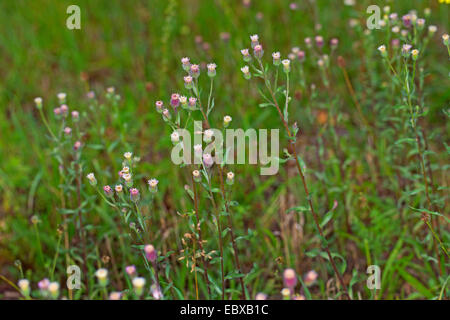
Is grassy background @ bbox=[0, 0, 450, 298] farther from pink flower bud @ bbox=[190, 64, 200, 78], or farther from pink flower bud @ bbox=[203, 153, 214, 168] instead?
pink flower bud @ bbox=[190, 64, 200, 78]

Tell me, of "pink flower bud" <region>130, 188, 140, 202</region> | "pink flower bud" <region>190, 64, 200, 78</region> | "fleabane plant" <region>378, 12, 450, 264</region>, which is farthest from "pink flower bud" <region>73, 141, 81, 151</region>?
"fleabane plant" <region>378, 12, 450, 264</region>

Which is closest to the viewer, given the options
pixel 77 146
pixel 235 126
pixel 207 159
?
pixel 207 159

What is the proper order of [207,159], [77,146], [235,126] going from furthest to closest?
[235,126]
[77,146]
[207,159]

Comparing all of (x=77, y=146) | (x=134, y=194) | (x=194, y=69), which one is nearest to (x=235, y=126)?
(x=77, y=146)

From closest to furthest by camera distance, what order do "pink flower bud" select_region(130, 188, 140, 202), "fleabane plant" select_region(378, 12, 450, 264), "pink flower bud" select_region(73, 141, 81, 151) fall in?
"pink flower bud" select_region(130, 188, 140, 202) → "fleabane plant" select_region(378, 12, 450, 264) → "pink flower bud" select_region(73, 141, 81, 151)

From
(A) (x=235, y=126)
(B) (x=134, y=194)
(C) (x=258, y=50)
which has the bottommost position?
(B) (x=134, y=194)

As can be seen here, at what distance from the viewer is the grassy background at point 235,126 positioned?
2650 millimetres

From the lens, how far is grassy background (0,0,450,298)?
265 centimetres

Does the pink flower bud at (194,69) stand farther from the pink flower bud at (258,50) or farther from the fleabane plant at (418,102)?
the fleabane plant at (418,102)

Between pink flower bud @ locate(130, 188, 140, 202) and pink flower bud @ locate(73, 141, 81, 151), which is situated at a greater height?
pink flower bud @ locate(73, 141, 81, 151)

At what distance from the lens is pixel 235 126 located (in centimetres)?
336

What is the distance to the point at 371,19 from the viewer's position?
2.86m

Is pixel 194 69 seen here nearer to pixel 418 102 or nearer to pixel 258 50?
pixel 258 50

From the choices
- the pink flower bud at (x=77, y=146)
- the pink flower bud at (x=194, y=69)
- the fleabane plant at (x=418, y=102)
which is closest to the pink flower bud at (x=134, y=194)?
the pink flower bud at (x=194, y=69)
